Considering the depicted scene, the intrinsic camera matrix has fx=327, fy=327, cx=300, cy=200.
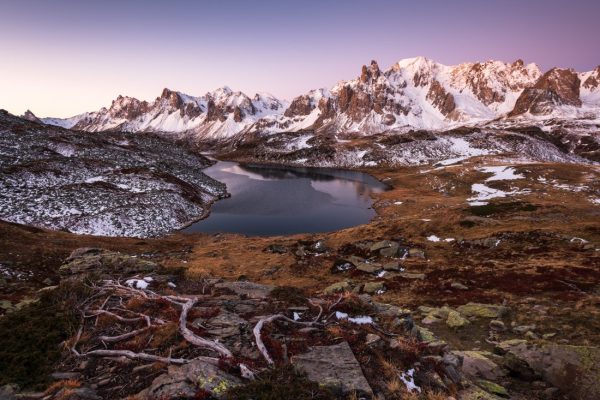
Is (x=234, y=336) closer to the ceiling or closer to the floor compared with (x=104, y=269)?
closer to the ceiling

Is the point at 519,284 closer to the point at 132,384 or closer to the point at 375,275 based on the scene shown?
the point at 375,275

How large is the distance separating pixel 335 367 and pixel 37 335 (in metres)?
9.15

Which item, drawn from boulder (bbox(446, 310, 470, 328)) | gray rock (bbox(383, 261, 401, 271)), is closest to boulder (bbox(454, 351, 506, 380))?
boulder (bbox(446, 310, 470, 328))

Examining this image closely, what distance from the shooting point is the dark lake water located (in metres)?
68.6

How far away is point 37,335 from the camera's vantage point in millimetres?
10094

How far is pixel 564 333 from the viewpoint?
17.0m

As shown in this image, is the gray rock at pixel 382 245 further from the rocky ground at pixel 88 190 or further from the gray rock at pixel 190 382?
the rocky ground at pixel 88 190

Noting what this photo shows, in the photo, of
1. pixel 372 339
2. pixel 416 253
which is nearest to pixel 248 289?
pixel 372 339

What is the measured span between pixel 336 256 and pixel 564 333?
88.1ft

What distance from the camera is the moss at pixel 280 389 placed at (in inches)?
288

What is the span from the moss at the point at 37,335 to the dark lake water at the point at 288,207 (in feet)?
171

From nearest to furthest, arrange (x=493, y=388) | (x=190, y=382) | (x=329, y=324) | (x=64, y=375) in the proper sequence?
1. (x=190, y=382)
2. (x=64, y=375)
3. (x=493, y=388)
4. (x=329, y=324)

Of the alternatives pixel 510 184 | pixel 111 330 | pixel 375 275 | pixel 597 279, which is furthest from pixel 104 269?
pixel 510 184

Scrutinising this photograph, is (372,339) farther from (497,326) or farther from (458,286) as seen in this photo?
(458,286)
